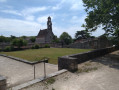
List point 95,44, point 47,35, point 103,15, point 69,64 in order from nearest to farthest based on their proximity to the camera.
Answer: point 69,64, point 103,15, point 95,44, point 47,35

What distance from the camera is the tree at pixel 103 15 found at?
7363mm

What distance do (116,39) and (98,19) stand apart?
2.48 metres

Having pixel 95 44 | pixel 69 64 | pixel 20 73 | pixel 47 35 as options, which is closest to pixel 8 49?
pixel 20 73

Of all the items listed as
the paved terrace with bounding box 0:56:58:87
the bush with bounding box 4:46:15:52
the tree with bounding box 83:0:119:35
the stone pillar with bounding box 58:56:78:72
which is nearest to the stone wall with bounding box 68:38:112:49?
the tree with bounding box 83:0:119:35

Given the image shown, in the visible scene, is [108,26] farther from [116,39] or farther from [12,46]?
[12,46]

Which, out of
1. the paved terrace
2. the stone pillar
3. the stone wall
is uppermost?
the stone wall

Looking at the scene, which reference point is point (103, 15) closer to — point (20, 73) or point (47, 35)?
point (20, 73)

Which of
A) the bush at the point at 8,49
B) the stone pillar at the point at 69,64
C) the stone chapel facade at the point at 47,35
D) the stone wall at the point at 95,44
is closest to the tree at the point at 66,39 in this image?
the stone chapel facade at the point at 47,35

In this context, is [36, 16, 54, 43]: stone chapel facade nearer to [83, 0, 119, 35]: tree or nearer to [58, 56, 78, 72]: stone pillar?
[83, 0, 119, 35]: tree

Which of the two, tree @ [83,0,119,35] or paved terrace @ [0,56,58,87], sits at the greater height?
tree @ [83,0,119,35]

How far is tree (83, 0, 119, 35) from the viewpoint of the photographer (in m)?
7.36

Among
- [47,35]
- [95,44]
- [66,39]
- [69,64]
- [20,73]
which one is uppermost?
[47,35]

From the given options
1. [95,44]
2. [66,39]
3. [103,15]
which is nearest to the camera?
[103,15]

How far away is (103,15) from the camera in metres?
7.78
